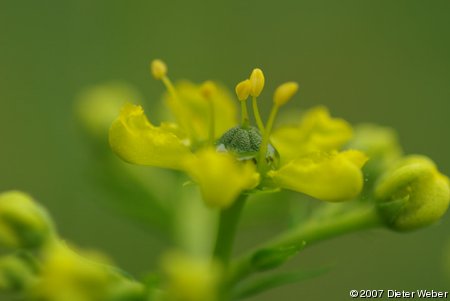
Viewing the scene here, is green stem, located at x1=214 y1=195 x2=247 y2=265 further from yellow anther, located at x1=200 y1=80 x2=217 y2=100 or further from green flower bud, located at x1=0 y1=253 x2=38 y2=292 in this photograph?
green flower bud, located at x1=0 y1=253 x2=38 y2=292

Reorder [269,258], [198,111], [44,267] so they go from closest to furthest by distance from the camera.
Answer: [44,267] < [269,258] < [198,111]

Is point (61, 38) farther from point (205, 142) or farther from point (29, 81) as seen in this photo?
point (205, 142)

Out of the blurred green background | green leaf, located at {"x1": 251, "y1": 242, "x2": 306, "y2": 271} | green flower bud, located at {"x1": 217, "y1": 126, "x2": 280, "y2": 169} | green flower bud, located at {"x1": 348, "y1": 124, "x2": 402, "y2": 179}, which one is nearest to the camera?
green leaf, located at {"x1": 251, "y1": 242, "x2": 306, "y2": 271}

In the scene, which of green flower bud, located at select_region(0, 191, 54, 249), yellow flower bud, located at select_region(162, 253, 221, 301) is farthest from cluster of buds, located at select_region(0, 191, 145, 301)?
yellow flower bud, located at select_region(162, 253, 221, 301)

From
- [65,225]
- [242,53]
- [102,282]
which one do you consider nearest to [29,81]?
[65,225]

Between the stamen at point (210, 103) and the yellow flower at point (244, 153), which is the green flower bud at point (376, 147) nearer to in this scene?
the yellow flower at point (244, 153)

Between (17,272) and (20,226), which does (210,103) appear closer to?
(20,226)

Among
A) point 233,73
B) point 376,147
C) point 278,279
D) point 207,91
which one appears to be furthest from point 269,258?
point 233,73
